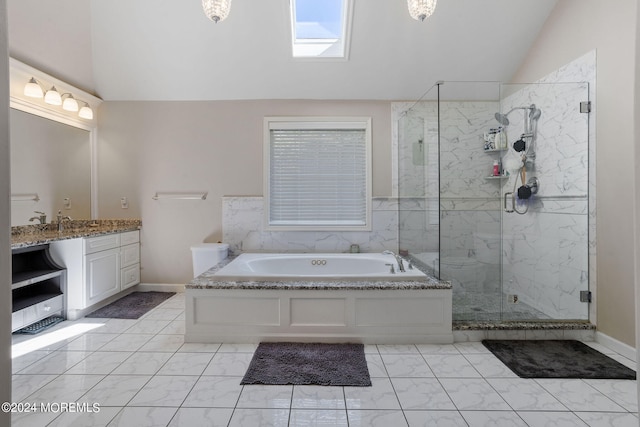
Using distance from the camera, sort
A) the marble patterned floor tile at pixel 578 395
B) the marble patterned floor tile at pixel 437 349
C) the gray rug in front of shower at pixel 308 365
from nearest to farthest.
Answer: the marble patterned floor tile at pixel 578 395
the gray rug in front of shower at pixel 308 365
the marble patterned floor tile at pixel 437 349

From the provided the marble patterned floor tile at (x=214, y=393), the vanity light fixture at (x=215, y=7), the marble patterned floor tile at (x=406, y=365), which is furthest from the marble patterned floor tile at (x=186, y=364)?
the vanity light fixture at (x=215, y=7)

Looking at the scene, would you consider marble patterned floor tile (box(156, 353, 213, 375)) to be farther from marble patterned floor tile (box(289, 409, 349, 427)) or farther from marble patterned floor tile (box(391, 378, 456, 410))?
marble patterned floor tile (box(391, 378, 456, 410))

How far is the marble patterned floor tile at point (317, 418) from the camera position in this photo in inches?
60.3

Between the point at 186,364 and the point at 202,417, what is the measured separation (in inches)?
23.6

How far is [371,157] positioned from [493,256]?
5.55 ft

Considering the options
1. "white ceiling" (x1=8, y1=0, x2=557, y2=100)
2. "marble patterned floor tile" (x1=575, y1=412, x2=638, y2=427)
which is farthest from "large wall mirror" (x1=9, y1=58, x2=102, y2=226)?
"marble patterned floor tile" (x1=575, y1=412, x2=638, y2=427)

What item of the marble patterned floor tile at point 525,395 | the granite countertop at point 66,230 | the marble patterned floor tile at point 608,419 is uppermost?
the granite countertop at point 66,230

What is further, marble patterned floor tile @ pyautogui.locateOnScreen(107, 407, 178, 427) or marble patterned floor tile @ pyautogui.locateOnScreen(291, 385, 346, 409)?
marble patterned floor tile @ pyautogui.locateOnScreen(291, 385, 346, 409)

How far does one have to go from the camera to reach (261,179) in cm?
370

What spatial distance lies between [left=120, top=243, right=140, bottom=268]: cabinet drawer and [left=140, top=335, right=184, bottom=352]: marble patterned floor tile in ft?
4.59

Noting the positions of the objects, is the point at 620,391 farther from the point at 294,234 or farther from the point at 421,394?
the point at 294,234

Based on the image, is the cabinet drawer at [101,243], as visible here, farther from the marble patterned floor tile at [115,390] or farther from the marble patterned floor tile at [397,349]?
the marble patterned floor tile at [397,349]

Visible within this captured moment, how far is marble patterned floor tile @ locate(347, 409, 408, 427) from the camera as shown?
1.53 meters

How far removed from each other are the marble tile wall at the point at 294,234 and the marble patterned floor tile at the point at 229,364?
1613 mm
